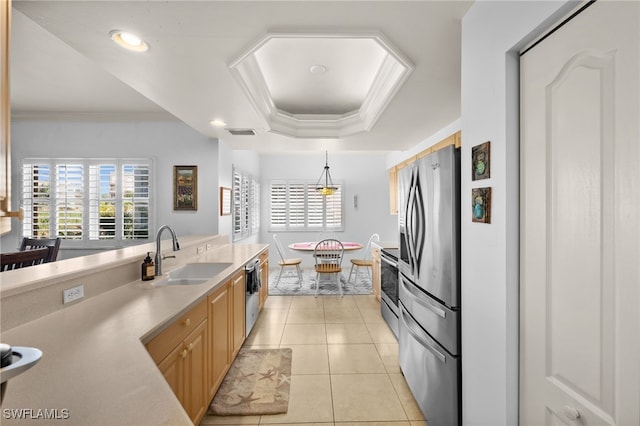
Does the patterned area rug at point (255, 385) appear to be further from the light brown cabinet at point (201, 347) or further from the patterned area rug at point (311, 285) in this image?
the patterned area rug at point (311, 285)

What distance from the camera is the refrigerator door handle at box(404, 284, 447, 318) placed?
5.55 feet

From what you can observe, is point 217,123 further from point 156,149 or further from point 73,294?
point 73,294

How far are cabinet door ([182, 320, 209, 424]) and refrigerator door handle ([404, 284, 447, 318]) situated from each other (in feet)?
4.79

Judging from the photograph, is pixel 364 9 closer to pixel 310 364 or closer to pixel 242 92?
pixel 242 92

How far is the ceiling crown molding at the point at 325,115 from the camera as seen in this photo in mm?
1742

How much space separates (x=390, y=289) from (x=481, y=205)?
86.8 inches

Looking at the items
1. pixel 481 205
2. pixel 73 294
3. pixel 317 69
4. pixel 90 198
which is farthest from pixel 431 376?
pixel 90 198

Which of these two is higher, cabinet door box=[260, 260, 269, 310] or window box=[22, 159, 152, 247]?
window box=[22, 159, 152, 247]

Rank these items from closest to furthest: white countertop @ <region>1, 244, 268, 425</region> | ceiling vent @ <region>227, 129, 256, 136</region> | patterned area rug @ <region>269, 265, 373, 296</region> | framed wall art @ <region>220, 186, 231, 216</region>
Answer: white countertop @ <region>1, 244, 268, 425</region> → ceiling vent @ <region>227, 129, 256, 136</region> → framed wall art @ <region>220, 186, 231, 216</region> → patterned area rug @ <region>269, 265, 373, 296</region>

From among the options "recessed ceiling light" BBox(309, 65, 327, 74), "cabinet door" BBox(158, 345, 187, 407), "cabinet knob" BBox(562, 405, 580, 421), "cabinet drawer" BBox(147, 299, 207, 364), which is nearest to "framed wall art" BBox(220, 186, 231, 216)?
"recessed ceiling light" BBox(309, 65, 327, 74)

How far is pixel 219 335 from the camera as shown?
2.14 meters

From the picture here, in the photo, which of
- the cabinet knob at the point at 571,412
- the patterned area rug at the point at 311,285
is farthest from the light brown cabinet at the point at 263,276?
the cabinet knob at the point at 571,412

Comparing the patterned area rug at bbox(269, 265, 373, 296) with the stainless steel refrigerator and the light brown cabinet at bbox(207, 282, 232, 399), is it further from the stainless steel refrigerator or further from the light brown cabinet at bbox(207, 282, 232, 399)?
the stainless steel refrigerator

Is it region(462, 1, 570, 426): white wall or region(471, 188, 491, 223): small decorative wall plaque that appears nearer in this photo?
region(462, 1, 570, 426): white wall
